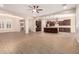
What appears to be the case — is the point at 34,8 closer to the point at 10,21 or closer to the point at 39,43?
the point at 10,21

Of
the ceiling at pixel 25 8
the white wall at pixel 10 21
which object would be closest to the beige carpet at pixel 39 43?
the white wall at pixel 10 21

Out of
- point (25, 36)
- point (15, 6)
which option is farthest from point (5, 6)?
point (25, 36)

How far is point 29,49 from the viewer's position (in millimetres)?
2371

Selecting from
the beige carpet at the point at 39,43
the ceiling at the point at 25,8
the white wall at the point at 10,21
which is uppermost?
the ceiling at the point at 25,8

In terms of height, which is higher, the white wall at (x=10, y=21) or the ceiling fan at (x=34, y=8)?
the ceiling fan at (x=34, y=8)

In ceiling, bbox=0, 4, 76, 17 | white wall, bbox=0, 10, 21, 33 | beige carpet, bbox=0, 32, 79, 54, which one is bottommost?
beige carpet, bbox=0, 32, 79, 54

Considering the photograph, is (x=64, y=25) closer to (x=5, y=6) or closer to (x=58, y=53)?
(x=58, y=53)

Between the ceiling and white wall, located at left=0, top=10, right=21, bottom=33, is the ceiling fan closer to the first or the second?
the ceiling

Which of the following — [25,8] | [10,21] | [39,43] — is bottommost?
[39,43]

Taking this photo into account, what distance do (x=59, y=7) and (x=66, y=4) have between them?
142 mm

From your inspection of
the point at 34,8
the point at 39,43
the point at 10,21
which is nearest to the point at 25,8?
the point at 34,8

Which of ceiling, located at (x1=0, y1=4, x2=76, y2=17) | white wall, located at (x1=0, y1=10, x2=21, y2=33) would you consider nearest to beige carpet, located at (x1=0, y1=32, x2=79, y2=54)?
white wall, located at (x1=0, y1=10, x2=21, y2=33)

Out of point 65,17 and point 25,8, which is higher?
point 25,8

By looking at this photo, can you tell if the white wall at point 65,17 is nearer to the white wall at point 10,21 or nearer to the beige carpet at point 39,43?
the beige carpet at point 39,43
